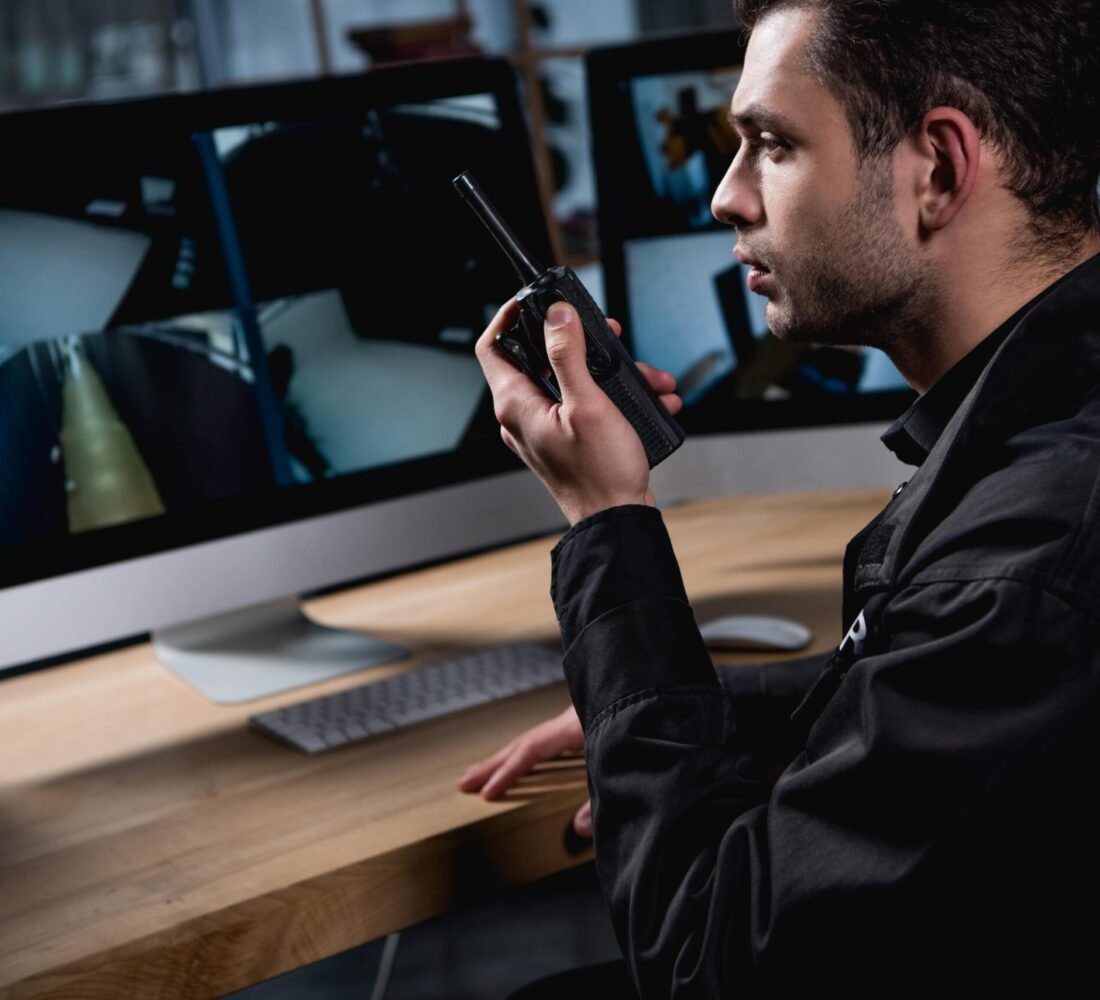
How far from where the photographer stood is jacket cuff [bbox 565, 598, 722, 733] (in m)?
0.83

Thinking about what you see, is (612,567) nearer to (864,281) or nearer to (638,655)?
(638,655)

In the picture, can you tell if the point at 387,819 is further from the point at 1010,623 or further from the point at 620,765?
the point at 1010,623

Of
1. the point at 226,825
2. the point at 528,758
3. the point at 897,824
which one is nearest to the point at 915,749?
the point at 897,824

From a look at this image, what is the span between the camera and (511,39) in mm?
4328

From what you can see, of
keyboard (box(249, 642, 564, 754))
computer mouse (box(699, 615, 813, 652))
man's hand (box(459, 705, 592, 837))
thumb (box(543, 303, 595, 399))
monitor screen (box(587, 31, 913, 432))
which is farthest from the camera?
monitor screen (box(587, 31, 913, 432))

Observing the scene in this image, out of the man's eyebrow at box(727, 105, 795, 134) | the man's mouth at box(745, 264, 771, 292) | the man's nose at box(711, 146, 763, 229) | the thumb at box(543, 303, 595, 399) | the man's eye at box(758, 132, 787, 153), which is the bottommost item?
the thumb at box(543, 303, 595, 399)

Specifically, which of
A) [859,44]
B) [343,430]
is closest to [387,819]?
[343,430]

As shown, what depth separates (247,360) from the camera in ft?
4.36

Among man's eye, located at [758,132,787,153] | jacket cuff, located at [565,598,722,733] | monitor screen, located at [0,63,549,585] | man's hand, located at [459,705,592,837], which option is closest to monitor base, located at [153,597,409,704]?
monitor screen, located at [0,63,549,585]

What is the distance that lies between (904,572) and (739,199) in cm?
27

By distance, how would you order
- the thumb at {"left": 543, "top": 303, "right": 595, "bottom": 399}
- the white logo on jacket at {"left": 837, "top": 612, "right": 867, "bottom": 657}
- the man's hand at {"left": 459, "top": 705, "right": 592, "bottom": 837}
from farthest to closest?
the man's hand at {"left": 459, "top": 705, "right": 592, "bottom": 837} < the thumb at {"left": 543, "top": 303, "right": 595, "bottom": 399} < the white logo on jacket at {"left": 837, "top": 612, "right": 867, "bottom": 657}

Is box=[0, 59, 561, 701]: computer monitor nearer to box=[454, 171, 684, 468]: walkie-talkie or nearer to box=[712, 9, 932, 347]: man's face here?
box=[454, 171, 684, 468]: walkie-talkie

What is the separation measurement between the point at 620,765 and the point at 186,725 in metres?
0.56

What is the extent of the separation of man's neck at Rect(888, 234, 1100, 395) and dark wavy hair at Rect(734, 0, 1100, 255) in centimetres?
2
